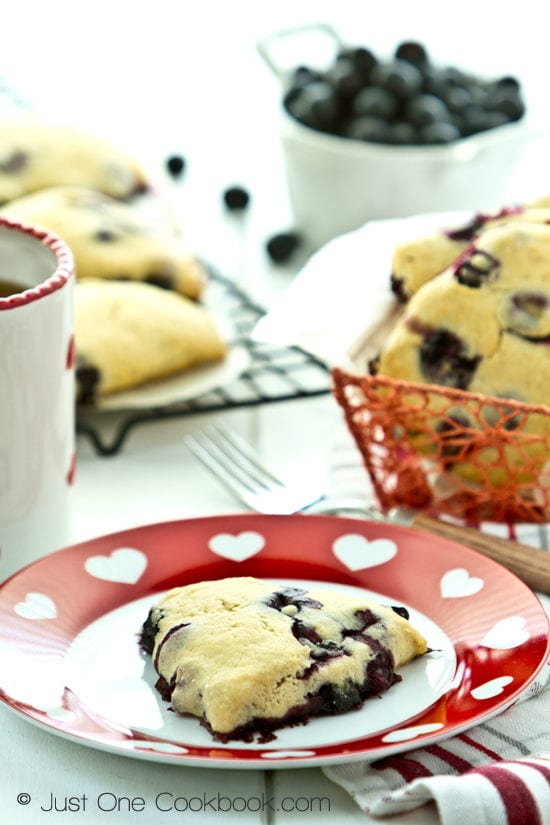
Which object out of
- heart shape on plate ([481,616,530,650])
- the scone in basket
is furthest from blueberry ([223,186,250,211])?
heart shape on plate ([481,616,530,650])

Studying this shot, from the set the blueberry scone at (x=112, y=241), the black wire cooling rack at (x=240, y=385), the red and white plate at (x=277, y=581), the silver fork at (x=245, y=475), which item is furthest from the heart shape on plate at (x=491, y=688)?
the blueberry scone at (x=112, y=241)

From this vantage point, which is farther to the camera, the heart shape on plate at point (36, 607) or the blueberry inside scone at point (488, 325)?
the blueberry inside scone at point (488, 325)

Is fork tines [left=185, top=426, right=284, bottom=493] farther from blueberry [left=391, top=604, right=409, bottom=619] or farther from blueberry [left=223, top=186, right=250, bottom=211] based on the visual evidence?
blueberry [left=223, top=186, right=250, bottom=211]

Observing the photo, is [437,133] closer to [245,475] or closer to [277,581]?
[245,475]

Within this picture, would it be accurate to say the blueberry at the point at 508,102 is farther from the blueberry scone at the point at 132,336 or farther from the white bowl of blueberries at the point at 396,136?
the blueberry scone at the point at 132,336

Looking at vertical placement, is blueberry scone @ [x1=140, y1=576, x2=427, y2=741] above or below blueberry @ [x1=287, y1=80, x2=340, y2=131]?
above

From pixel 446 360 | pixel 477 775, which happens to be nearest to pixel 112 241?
pixel 446 360
